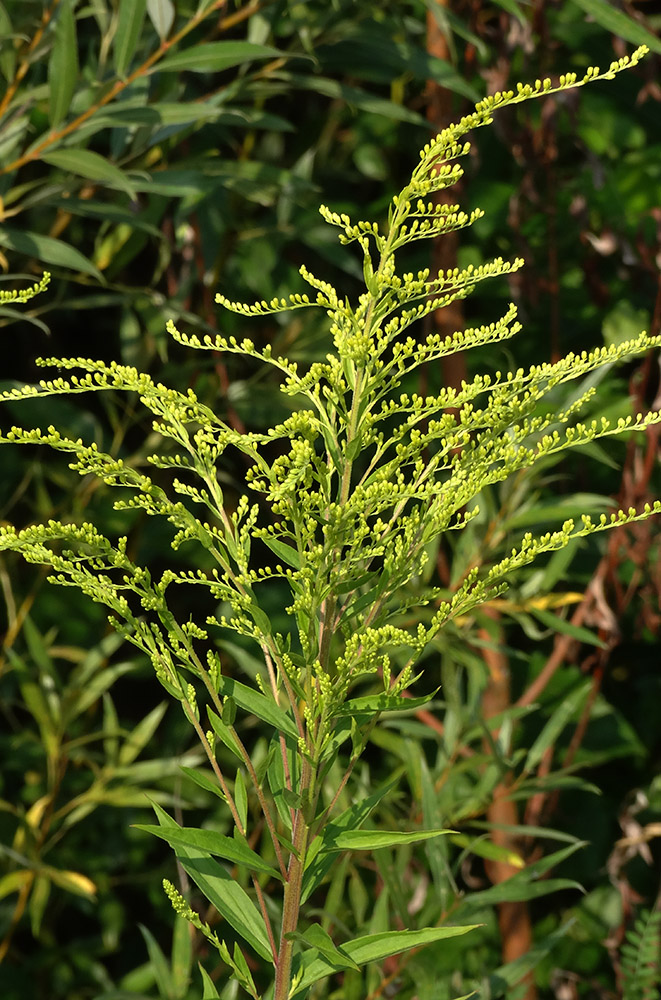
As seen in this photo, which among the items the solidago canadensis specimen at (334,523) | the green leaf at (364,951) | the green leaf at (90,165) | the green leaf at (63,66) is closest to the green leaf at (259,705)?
the solidago canadensis specimen at (334,523)

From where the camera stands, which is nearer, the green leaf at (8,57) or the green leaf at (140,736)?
the green leaf at (8,57)

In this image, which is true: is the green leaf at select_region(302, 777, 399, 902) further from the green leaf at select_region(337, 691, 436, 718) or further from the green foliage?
the green foliage

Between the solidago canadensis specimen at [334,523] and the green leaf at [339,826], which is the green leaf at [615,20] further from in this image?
the green leaf at [339,826]

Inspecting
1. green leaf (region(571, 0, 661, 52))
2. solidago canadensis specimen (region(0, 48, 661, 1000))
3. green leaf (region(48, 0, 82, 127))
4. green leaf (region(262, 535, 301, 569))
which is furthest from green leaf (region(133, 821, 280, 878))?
green leaf (region(571, 0, 661, 52))

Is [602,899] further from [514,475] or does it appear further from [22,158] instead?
[22,158]

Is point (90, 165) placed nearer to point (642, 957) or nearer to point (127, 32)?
point (127, 32)

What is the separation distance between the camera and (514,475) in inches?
43.6

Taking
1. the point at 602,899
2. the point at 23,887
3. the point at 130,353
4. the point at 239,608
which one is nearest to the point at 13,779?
the point at 23,887

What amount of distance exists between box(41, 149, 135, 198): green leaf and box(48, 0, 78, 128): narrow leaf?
0.04 m

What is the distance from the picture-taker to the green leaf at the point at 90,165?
84cm

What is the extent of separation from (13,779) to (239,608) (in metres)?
1.04

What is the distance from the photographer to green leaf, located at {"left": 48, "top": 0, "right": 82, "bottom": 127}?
870 millimetres

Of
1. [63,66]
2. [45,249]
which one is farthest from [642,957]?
[63,66]

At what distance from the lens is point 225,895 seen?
0.52m
